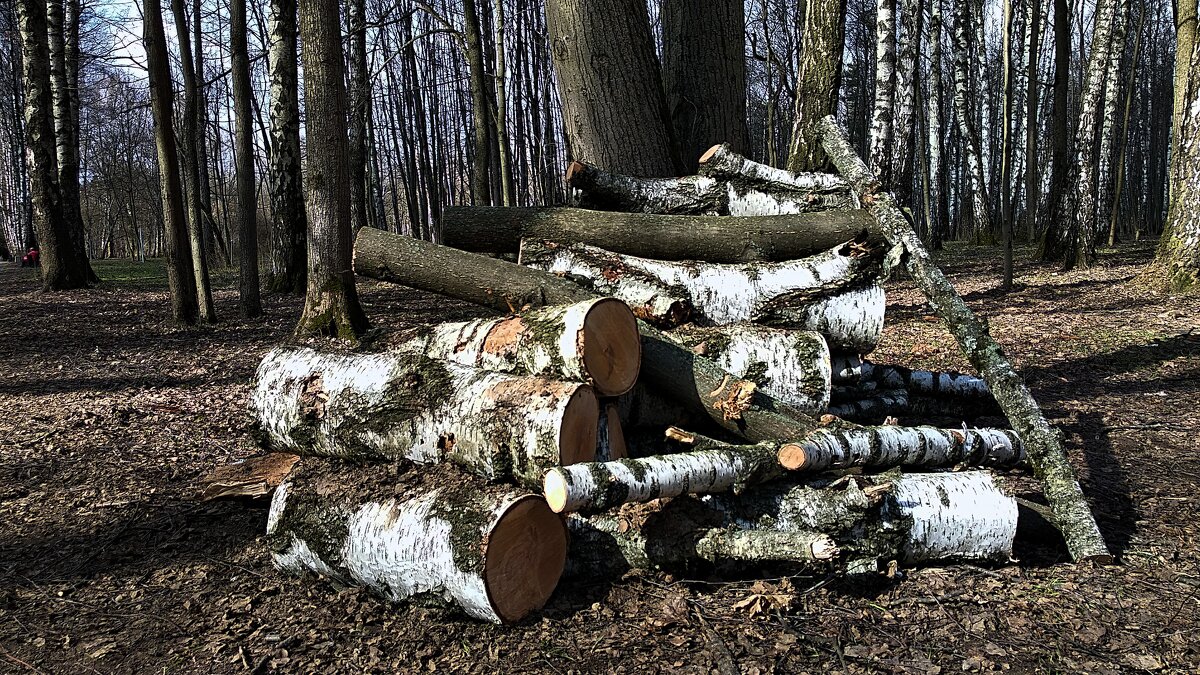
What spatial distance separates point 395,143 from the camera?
112 ft

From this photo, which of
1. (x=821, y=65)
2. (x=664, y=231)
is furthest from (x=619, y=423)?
(x=821, y=65)

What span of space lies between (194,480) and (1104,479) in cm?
509

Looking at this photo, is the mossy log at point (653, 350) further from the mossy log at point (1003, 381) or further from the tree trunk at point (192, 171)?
the tree trunk at point (192, 171)

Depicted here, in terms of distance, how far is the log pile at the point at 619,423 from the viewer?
295 centimetres

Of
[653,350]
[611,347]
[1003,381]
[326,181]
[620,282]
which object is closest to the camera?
[611,347]

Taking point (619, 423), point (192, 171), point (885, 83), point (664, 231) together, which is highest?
point (885, 83)

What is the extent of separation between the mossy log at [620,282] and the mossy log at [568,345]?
609 millimetres

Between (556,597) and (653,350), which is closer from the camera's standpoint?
(556,597)

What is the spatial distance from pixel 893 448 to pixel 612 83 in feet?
11.1

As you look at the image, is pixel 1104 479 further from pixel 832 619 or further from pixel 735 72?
pixel 735 72

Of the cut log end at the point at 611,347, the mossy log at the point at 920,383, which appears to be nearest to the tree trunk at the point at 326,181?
the cut log end at the point at 611,347

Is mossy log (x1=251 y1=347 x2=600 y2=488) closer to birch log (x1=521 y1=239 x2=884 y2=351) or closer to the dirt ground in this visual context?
the dirt ground

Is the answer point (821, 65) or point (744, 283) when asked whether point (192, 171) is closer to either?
point (821, 65)

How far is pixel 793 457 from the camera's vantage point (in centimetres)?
312
